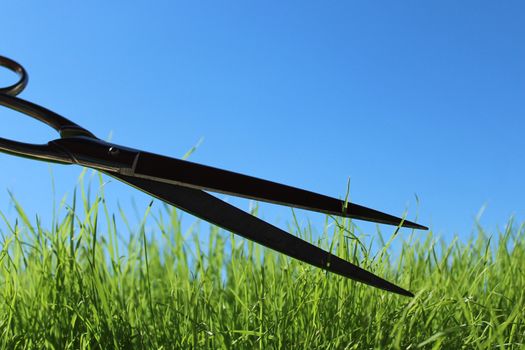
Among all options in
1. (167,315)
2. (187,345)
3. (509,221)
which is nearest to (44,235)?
(167,315)

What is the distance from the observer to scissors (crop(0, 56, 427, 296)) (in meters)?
1.52

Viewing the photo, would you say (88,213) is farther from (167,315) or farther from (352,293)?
(352,293)

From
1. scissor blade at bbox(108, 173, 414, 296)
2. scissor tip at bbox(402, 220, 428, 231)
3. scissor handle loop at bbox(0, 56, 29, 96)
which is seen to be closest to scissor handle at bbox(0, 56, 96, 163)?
scissor handle loop at bbox(0, 56, 29, 96)

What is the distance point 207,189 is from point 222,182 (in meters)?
0.04

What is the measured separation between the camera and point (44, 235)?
7.37ft

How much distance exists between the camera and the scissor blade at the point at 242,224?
156cm

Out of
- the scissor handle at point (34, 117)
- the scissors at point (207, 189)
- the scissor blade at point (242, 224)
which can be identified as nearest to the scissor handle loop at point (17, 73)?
the scissor handle at point (34, 117)

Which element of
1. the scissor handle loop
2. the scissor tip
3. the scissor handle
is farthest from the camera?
the scissor handle loop

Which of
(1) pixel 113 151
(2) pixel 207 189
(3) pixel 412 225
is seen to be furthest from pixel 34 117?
(3) pixel 412 225

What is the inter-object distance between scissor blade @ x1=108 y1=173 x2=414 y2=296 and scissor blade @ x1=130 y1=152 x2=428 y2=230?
0.05m

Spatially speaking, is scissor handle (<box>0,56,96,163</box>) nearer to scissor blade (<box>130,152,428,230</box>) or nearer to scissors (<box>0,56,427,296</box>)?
scissors (<box>0,56,427,296</box>)

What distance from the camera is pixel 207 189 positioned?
1.52m

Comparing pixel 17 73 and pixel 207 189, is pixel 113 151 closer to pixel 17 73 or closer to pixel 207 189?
pixel 207 189

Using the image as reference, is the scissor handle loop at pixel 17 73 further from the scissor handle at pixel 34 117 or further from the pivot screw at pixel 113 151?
the pivot screw at pixel 113 151
